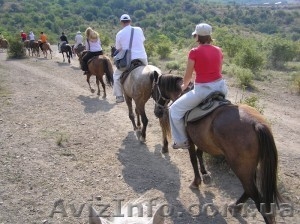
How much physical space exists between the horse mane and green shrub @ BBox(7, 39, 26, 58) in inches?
740

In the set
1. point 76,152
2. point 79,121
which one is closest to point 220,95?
point 76,152

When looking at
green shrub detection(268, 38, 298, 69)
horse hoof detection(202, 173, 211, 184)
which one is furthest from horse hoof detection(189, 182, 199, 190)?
green shrub detection(268, 38, 298, 69)

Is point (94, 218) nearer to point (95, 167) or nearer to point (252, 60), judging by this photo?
point (95, 167)

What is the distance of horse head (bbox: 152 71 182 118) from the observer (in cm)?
532

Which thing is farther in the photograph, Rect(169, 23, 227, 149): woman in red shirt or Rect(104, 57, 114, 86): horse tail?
Rect(104, 57, 114, 86): horse tail

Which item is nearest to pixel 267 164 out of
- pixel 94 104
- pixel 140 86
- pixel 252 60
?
pixel 140 86

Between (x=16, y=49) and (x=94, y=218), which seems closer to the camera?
(x=94, y=218)

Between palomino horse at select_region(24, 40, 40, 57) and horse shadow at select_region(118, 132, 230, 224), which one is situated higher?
palomino horse at select_region(24, 40, 40, 57)

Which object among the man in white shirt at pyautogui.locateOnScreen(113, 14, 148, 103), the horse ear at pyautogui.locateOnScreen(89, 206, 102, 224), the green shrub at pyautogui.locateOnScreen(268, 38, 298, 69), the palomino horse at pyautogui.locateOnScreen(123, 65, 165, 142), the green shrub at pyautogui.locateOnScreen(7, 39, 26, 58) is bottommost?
the green shrub at pyautogui.locateOnScreen(268, 38, 298, 69)

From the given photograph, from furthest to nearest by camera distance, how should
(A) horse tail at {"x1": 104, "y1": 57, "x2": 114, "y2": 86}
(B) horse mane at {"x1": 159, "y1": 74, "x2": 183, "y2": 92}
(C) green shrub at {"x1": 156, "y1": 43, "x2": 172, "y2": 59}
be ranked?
(C) green shrub at {"x1": 156, "y1": 43, "x2": 172, "y2": 59} → (A) horse tail at {"x1": 104, "y1": 57, "x2": 114, "y2": 86} → (B) horse mane at {"x1": 159, "y1": 74, "x2": 183, "y2": 92}

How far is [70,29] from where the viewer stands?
65750 millimetres

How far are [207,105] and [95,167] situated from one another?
257cm

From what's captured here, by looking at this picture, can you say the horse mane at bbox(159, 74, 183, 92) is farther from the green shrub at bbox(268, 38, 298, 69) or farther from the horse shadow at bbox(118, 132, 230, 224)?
the green shrub at bbox(268, 38, 298, 69)

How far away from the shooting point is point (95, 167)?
233 inches
